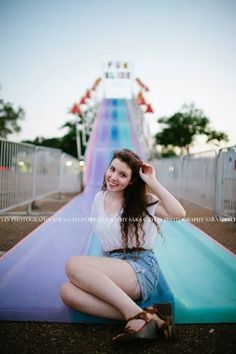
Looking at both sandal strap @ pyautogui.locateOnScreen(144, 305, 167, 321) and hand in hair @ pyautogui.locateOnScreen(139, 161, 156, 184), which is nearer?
sandal strap @ pyautogui.locateOnScreen(144, 305, 167, 321)

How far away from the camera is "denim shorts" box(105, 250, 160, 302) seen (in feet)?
6.56

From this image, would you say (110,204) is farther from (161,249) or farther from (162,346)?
(161,249)

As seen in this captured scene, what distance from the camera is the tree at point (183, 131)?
44.0 m

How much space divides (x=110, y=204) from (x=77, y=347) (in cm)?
94

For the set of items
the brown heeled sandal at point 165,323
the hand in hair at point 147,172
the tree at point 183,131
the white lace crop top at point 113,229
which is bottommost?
the brown heeled sandal at point 165,323

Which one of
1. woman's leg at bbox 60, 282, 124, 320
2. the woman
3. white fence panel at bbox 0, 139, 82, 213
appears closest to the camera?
the woman

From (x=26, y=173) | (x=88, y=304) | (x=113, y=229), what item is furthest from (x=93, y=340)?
(x=26, y=173)

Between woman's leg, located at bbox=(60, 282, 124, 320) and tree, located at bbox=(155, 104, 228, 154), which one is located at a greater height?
tree, located at bbox=(155, 104, 228, 154)

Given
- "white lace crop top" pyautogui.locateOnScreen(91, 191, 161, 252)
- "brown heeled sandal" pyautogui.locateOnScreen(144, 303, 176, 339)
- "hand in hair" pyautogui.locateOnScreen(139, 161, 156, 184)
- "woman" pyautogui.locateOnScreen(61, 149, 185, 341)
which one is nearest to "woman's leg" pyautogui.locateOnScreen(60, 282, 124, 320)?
"woman" pyautogui.locateOnScreen(61, 149, 185, 341)

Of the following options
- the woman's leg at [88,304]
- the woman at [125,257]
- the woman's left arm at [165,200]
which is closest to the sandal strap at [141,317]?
the woman at [125,257]

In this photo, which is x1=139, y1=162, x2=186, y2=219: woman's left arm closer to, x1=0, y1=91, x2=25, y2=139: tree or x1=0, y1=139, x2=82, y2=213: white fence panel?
x1=0, y1=139, x2=82, y2=213: white fence panel

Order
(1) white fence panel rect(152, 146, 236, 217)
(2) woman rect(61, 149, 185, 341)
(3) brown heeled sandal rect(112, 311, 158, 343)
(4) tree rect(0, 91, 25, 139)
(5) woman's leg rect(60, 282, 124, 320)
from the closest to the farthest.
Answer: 1. (3) brown heeled sandal rect(112, 311, 158, 343)
2. (2) woman rect(61, 149, 185, 341)
3. (5) woman's leg rect(60, 282, 124, 320)
4. (1) white fence panel rect(152, 146, 236, 217)
5. (4) tree rect(0, 91, 25, 139)

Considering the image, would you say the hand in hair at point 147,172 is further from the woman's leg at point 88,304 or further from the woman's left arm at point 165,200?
the woman's leg at point 88,304

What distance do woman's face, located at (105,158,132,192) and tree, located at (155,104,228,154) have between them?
42.3 metres
